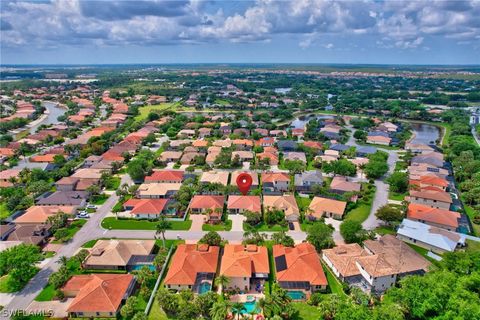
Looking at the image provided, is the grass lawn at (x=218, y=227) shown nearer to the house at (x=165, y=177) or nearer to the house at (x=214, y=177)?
the house at (x=214, y=177)

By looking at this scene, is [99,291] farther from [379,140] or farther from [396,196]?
[379,140]

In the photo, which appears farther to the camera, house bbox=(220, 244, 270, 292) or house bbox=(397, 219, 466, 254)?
house bbox=(397, 219, 466, 254)

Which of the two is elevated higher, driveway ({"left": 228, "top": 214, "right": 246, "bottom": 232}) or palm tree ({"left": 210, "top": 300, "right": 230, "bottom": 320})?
palm tree ({"left": 210, "top": 300, "right": 230, "bottom": 320})

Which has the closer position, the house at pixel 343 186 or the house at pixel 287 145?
the house at pixel 343 186

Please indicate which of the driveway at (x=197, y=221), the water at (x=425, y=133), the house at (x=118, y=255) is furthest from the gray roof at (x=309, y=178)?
the water at (x=425, y=133)

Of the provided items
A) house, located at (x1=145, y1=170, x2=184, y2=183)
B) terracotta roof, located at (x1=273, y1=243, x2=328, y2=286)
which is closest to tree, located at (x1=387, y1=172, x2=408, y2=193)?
terracotta roof, located at (x1=273, y1=243, x2=328, y2=286)

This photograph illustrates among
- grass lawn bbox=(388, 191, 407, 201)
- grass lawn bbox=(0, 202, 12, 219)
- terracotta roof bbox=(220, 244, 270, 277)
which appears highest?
terracotta roof bbox=(220, 244, 270, 277)

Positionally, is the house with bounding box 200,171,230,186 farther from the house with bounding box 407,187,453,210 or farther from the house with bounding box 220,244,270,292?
the house with bounding box 407,187,453,210
